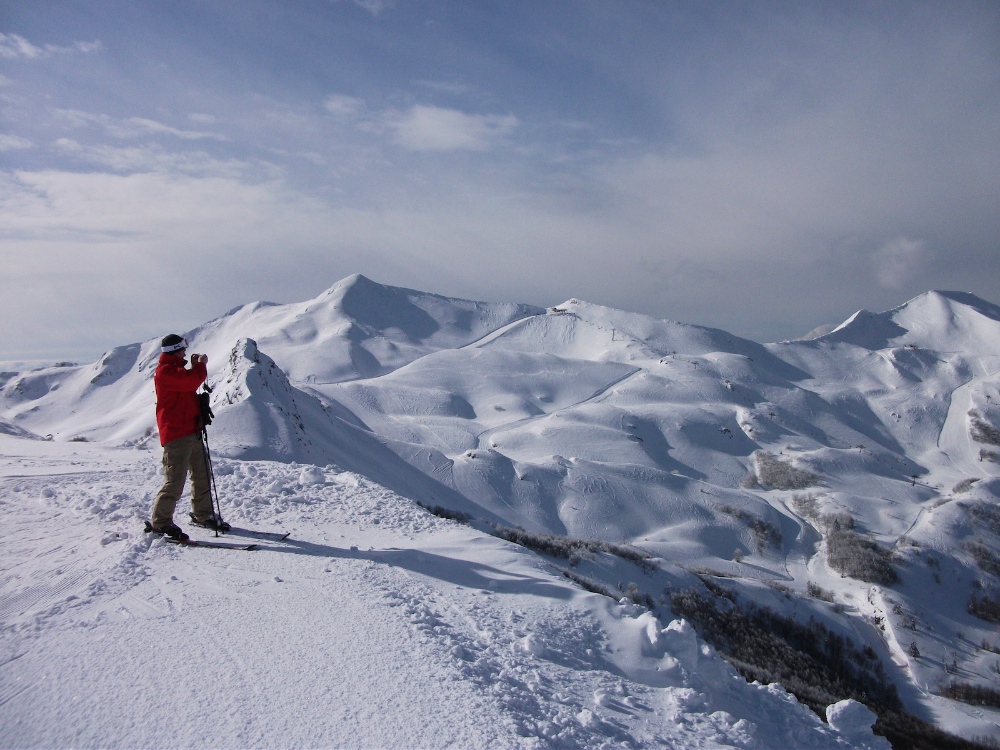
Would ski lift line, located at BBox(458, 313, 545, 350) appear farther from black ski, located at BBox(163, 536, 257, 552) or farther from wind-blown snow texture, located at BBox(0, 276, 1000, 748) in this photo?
black ski, located at BBox(163, 536, 257, 552)

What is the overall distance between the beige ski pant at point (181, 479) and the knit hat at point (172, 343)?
4.02ft

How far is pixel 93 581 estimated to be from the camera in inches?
261

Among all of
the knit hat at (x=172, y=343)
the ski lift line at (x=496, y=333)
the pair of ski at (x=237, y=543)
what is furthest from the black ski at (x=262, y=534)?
the ski lift line at (x=496, y=333)

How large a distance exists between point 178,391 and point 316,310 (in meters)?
98.1

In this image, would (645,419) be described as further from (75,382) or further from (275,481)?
(75,382)

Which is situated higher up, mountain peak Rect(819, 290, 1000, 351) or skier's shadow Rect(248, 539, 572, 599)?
mountain peak Rect(819, 290, 1000, 351)

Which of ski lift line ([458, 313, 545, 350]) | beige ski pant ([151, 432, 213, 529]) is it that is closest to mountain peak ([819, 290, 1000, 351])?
ski lift line ([458, 313, 545, 350])

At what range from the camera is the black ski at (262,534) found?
864cm

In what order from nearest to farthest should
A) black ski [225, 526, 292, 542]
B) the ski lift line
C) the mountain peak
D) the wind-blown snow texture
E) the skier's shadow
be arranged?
the wind-blown snow texture → the skier's shadow → black ski [225, 526, 292, 542] → the ski lift line → the mountain peak

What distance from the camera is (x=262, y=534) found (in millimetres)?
8789

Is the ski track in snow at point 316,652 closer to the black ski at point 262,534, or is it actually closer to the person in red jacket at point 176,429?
the black ski at point 262,534

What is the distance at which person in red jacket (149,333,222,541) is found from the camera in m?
8.13

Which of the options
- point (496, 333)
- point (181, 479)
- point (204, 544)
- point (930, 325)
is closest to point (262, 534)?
point (204, 544)

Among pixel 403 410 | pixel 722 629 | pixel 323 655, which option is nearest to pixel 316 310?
pixel 403 410
